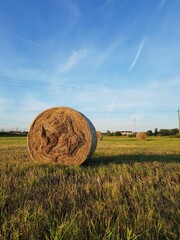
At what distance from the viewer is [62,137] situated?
23.5 ft

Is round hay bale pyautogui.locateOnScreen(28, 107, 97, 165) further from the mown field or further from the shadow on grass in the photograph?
the mown field

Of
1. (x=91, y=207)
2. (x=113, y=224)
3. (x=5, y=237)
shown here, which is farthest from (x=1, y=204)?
(x=113, y=224)

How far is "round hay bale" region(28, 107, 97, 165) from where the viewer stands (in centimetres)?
701

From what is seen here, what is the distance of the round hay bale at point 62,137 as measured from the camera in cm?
701

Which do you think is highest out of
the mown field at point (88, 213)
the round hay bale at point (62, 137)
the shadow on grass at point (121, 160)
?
the round hay bale at point (62, 137)

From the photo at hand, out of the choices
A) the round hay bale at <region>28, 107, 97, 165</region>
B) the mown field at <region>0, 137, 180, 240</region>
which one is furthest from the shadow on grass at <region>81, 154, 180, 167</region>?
the mown field at <region>0, 137, 180, 240</region>

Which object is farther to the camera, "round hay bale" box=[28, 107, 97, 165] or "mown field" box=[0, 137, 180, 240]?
"round hay bale" box=[28, 107, 97, 165]

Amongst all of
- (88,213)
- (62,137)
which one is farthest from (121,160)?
(88,213)

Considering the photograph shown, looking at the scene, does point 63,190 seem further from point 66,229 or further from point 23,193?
point 66,229

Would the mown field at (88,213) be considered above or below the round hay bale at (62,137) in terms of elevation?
below

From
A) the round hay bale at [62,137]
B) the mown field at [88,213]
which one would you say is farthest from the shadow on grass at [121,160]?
the mown field at [88,213]

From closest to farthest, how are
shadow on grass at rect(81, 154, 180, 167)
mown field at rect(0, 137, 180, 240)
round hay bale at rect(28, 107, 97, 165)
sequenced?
mown field at rect(0, 137, 180, 240) → shadow on grass at rect(81, 154, 180, 167) → round hay bale at rect(28, 107, 97, 165)

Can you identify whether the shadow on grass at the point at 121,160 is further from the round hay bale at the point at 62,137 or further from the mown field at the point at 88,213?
the mown field at the point at 88,213

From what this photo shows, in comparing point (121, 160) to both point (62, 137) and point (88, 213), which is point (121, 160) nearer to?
point (62, 137)
